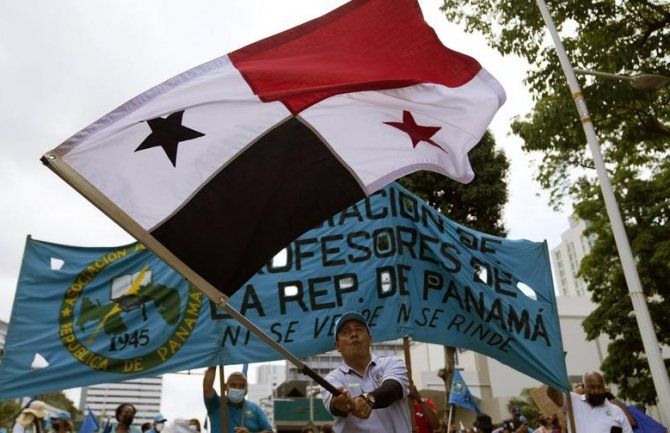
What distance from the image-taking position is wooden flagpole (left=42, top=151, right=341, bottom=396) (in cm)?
316

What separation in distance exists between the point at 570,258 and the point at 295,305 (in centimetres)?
8087

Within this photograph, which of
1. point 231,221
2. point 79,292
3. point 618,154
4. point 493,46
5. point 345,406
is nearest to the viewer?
point 345,406

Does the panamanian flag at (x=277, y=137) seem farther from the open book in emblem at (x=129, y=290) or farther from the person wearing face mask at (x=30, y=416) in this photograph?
the person wearing face mask at (x=30, y=416)

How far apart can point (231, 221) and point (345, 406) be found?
121cm

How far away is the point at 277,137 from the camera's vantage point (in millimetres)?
3949

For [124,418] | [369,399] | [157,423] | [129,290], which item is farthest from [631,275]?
[157,423]

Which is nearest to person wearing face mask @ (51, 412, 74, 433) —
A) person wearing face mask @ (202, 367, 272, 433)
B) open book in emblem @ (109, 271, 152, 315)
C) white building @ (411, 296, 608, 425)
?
person wearing face mask @ (202, 367, 272, 433)

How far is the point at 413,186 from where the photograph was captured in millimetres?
17969

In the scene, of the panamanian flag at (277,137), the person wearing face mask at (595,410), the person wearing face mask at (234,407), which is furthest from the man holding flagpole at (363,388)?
the person wearing face mask at (595,410)

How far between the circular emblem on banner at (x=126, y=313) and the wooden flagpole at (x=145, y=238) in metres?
2.49

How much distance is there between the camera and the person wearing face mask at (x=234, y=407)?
5.55 meters

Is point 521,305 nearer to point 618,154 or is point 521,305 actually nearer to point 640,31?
point 640,31

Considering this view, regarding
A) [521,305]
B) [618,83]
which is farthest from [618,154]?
[521,305]

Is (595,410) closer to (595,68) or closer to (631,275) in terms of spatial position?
(631,275)
